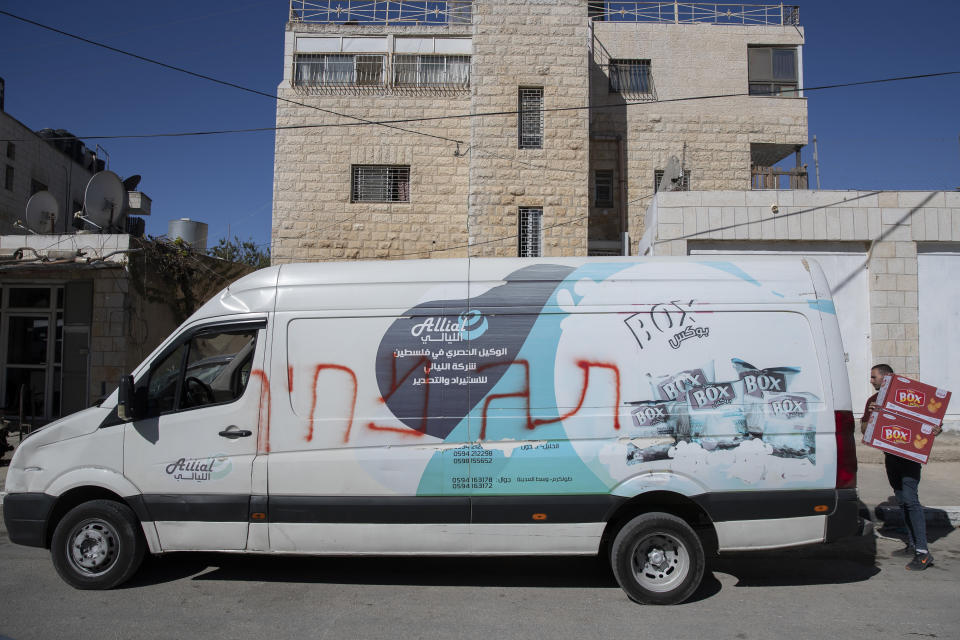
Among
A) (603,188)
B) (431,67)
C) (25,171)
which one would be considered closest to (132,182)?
(25,171)

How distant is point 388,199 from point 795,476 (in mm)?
12465

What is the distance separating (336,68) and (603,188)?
24.9 feet

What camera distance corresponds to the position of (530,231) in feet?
47.0

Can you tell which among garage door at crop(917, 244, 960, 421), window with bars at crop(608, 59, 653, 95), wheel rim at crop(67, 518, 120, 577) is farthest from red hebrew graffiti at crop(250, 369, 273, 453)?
window with bars at crop(608, 59, 653, 95)

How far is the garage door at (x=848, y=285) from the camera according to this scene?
10.4 m

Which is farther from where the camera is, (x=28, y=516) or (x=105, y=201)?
(x=105, y=201)

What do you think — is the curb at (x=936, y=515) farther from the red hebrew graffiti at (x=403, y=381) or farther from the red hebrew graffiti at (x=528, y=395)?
the red hebrew graffiti at (x=403, y=381)

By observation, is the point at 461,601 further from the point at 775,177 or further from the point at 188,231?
the point at 775,177

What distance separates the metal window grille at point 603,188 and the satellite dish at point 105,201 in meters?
10.8

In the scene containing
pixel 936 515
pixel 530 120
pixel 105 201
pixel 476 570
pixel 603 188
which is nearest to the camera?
pixel 476 570

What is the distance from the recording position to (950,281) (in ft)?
34.2

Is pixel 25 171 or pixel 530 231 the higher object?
pixel 25 171

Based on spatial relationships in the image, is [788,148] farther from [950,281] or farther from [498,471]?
[498,471]

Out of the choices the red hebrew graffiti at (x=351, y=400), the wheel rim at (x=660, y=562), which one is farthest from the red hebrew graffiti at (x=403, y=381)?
the wheel rim at (x=660, y=562)
